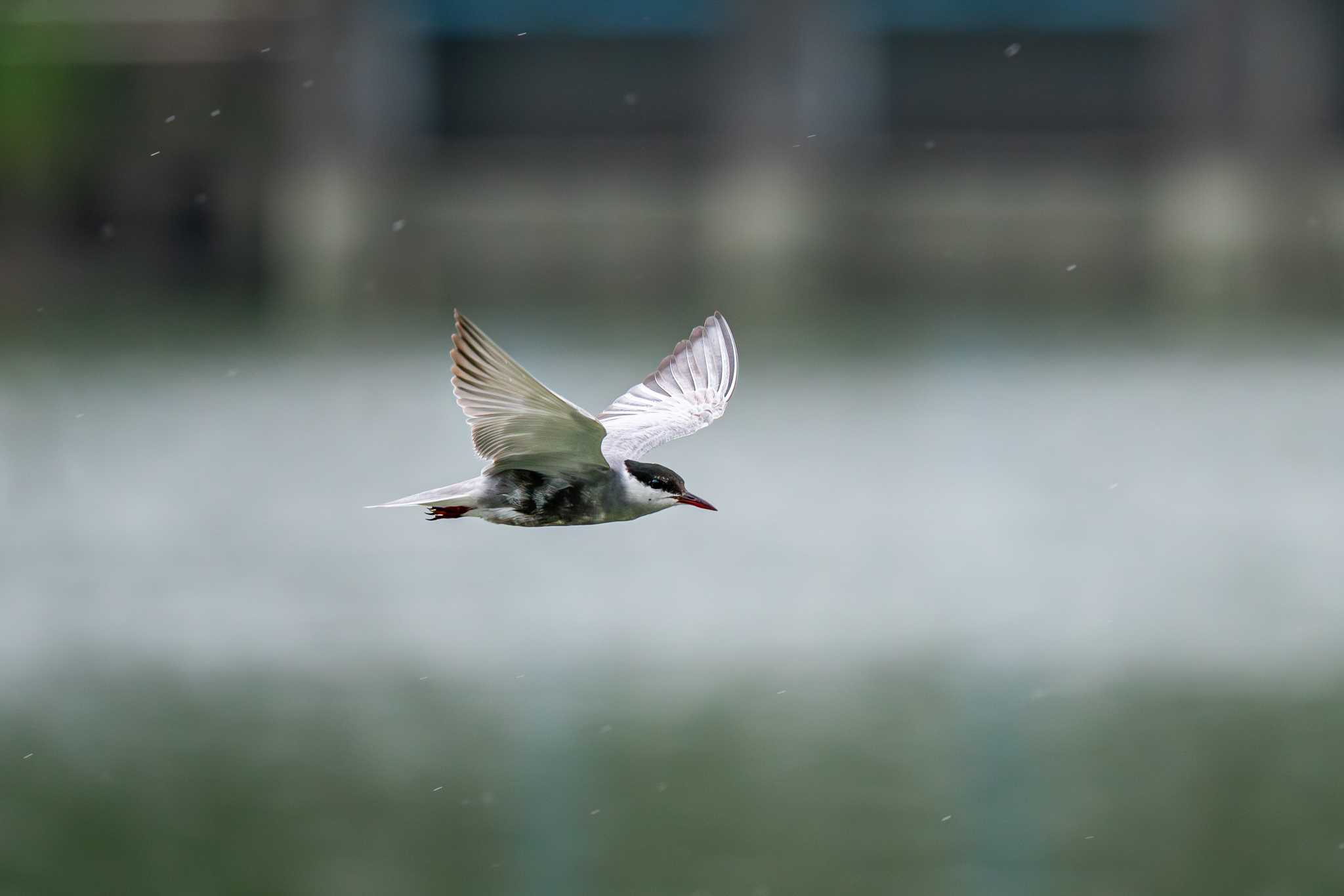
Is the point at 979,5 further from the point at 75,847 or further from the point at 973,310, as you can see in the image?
the point at 75,847

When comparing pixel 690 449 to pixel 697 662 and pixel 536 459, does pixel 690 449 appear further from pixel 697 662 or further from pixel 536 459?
pixel 536 459

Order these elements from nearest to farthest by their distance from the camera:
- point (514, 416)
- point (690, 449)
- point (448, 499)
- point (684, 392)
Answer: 1. point (514, 416)
2. point (448, 499)
3. point (684, 392)
4. point (690, 449)

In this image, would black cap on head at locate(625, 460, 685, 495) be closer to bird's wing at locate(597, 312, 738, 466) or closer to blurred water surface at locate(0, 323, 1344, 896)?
bird's wing at locate(597, 312, 738, 466)

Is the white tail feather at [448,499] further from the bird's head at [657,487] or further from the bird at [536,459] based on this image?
the bird's head at [657,487]

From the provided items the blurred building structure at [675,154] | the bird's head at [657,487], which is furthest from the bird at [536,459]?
the blurred building structure at [675,154]

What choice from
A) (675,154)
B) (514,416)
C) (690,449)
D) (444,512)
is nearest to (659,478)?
(514,416)

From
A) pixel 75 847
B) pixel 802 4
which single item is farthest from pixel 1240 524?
pixel 802 4
